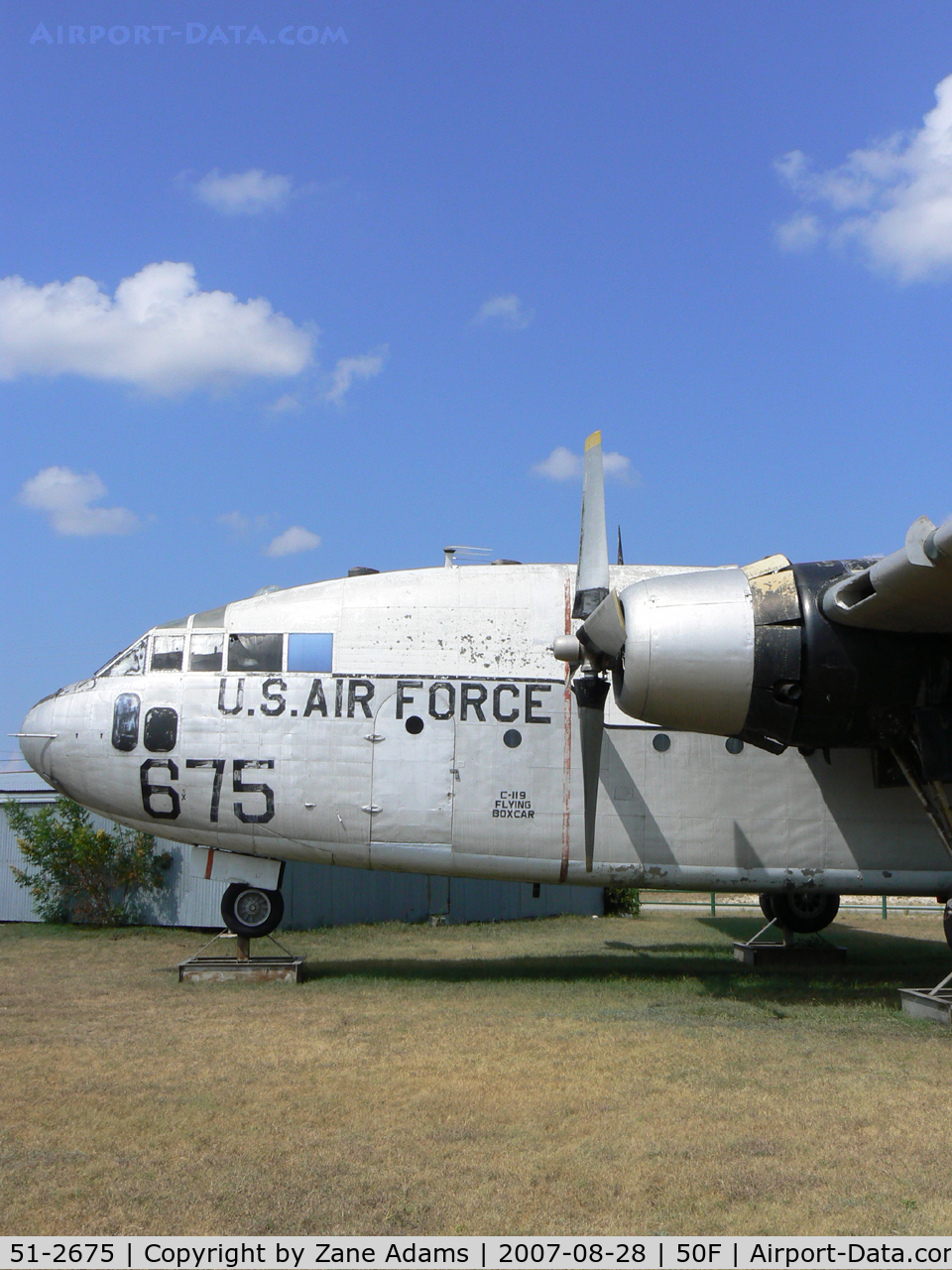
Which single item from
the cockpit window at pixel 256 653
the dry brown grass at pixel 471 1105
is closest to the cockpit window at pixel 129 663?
the cockpit window at pixel 256 653

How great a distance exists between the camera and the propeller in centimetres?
1079

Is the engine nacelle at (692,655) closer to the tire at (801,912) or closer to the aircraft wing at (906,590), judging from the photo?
the aircraft wing at (906,590)

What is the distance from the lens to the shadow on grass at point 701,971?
1207 cm

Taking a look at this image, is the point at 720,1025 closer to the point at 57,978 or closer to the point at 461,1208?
the point at 461,1208

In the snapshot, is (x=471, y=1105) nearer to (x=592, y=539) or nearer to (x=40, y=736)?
(x=592, y=539)

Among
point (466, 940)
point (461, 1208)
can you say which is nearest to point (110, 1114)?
point (461, 1208)

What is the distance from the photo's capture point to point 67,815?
69.6ft

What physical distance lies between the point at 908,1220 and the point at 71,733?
10691 mm

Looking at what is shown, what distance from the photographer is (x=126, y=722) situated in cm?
1241

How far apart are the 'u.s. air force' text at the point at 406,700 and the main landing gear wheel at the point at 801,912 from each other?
6.41 metres

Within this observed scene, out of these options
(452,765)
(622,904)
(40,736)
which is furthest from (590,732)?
(622,904)

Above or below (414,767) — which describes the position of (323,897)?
below

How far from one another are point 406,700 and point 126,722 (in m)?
3.47

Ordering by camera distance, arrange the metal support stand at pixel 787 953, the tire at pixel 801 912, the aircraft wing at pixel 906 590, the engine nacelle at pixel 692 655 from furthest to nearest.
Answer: the tire at pixel 801 912, the metal support stand at pixel 787 953, the engine nacelle at pixel 692 655, the aircraft wing at pixel 906 590
